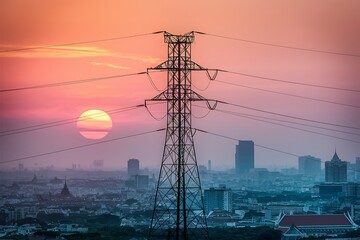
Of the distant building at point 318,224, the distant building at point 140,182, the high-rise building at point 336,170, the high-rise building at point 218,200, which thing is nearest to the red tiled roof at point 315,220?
the distant building at point 318,224

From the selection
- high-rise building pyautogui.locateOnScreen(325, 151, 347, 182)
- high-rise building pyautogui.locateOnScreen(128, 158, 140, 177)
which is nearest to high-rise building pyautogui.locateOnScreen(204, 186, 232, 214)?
high-rise building pyautogui.locateOnScreen(325, 151, 347, 182)

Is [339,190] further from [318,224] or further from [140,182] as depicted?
[318,224]

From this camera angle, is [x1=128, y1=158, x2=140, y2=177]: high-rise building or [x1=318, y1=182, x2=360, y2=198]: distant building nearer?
[x1=318, y1=182, x2=360, y2=198]: distant building

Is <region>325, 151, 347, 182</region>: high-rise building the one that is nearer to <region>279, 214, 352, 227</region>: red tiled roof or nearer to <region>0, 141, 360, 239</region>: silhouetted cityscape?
<region>0, 141, 360, 239</region>: silhouetted cityscape

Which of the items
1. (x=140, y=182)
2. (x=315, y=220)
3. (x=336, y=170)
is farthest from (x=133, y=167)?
(x=315, y=220)

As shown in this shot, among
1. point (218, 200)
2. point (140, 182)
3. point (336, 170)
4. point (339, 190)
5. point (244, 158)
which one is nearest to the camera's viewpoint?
point (218, 200)

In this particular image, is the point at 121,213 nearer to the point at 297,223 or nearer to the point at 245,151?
the point at 297,223
